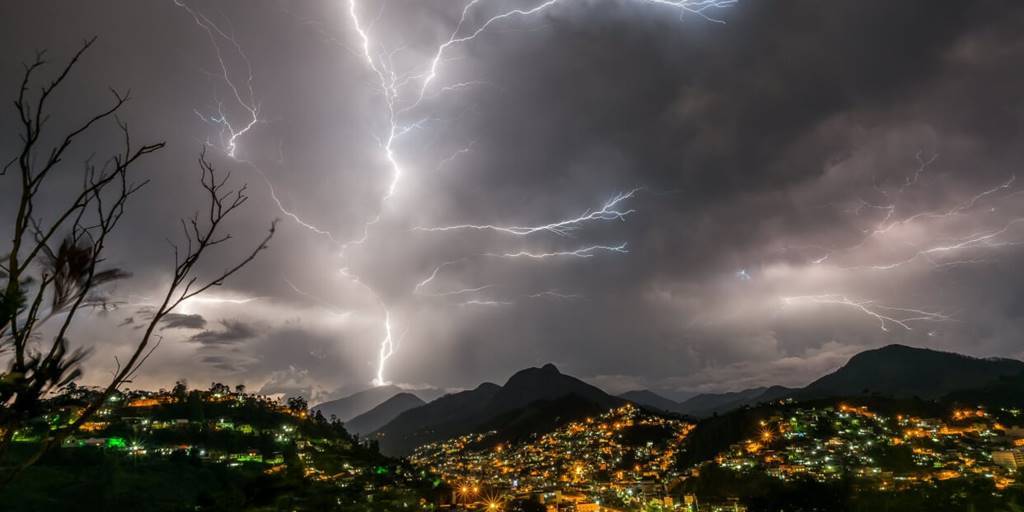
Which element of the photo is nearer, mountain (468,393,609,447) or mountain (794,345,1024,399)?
mountain (468,393,609,447)

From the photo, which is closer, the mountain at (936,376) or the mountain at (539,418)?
the mountain at (539,418)

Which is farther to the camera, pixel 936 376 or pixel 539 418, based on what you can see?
pixel 936 376

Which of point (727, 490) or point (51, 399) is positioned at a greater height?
point (51, 399)

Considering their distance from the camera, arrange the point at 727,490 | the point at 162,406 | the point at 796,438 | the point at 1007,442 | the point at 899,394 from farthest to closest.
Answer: the point at 899,394
the point at 162,406
the point at 796,438
the point at 1007,442
the point at 727,490

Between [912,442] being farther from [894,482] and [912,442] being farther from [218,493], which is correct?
[218,493]

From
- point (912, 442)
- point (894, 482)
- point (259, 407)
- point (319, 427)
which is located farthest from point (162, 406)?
point (912, 442)

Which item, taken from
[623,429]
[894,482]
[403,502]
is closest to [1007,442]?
[894,482]

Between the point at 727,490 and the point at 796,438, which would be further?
the point at 796,438

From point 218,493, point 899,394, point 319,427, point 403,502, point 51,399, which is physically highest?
point 51,399

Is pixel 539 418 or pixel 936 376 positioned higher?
pixel 539 418

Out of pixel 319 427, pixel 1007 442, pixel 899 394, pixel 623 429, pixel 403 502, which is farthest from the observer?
pixel 899 394
